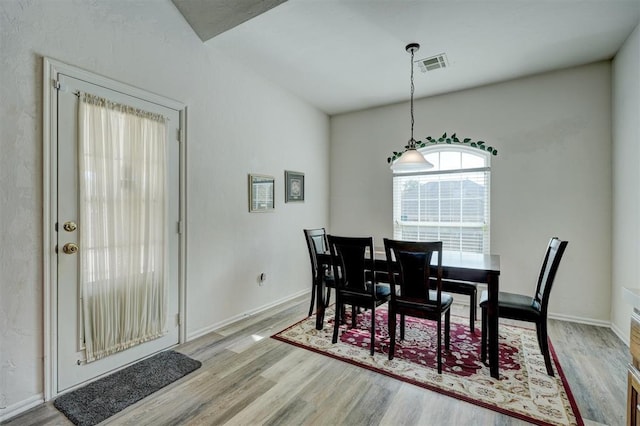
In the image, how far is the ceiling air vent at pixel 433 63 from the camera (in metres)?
3.28

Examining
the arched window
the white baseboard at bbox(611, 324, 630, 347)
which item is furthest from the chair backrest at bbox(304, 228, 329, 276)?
the white baseboard at bbox(611, 324, 630, 347)

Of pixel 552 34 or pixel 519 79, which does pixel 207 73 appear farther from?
pixel 519 79

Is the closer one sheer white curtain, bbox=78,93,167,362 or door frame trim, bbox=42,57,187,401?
door frame trim, bbox=42,57,187,401

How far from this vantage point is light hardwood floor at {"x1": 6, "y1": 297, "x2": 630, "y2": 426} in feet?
6.10

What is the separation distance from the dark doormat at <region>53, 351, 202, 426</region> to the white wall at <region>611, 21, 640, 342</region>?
385 centimetres

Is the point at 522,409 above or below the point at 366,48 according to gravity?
below

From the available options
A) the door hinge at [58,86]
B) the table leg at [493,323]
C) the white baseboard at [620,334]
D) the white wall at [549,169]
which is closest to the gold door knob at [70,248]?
the door hinge at [58,86]

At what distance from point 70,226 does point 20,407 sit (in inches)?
45.1

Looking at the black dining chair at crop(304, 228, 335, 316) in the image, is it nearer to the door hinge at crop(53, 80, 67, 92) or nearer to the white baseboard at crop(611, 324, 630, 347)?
the door hinge at crop(53, 80, 67, 92)

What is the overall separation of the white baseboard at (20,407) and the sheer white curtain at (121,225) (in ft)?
1.02

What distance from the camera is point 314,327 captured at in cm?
324

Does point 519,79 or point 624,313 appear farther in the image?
point 519,79

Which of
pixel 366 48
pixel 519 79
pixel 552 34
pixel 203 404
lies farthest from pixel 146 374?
pixel 519 79

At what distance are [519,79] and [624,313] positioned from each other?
2.77 metres
